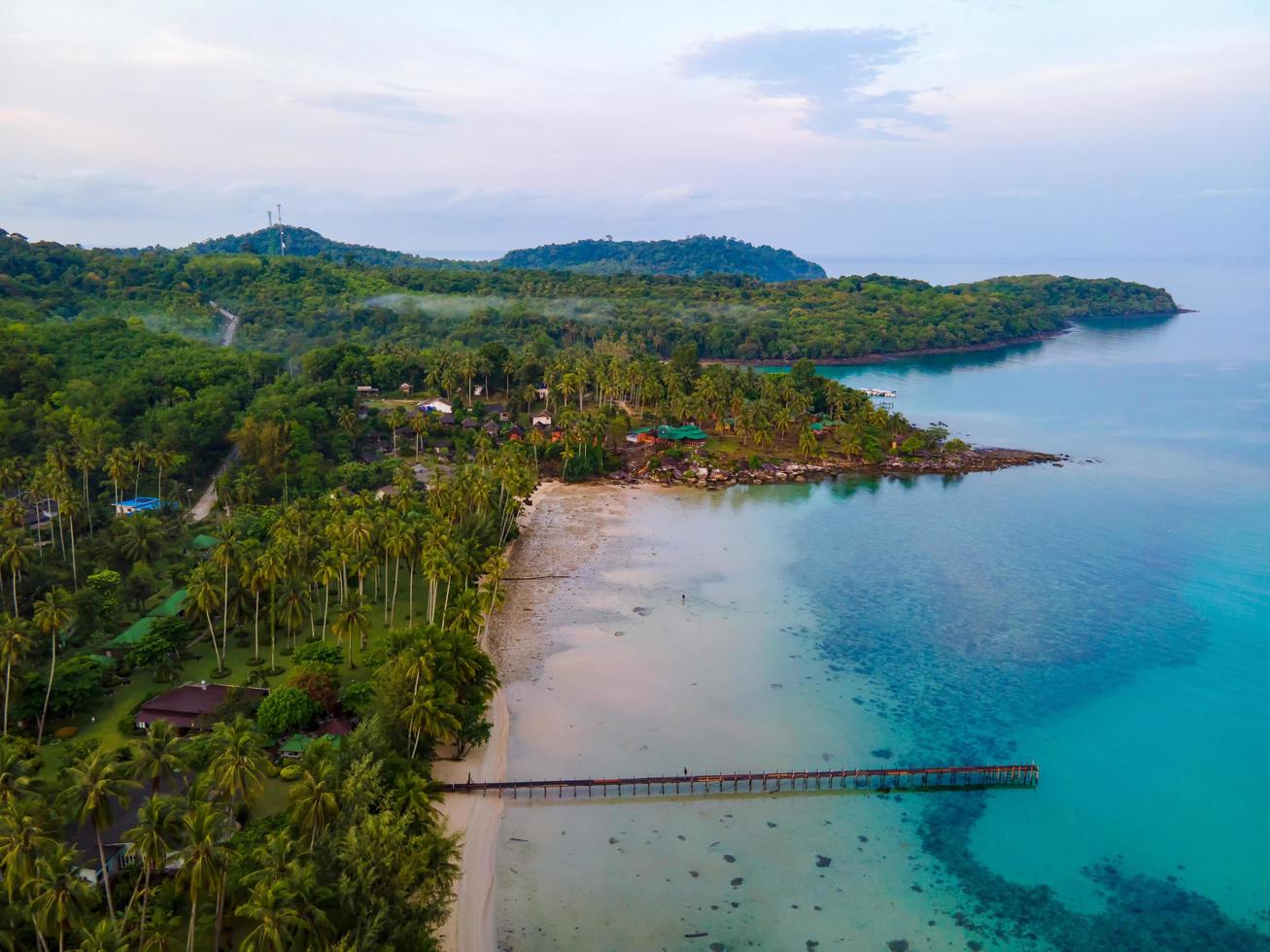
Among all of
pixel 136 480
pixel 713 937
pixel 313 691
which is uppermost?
pixel 136 480

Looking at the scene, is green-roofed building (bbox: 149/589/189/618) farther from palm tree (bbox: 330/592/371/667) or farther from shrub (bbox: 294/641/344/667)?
palm tree (bbox: 330/592/371/667)

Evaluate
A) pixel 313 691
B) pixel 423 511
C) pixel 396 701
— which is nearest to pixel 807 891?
pixel 396 701

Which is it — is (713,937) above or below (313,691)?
below

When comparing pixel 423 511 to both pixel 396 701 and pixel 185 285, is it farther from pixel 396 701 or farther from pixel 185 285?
pixel 185 285

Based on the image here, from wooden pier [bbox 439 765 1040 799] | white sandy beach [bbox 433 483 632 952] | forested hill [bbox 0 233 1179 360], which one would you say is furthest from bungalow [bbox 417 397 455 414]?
wooden pier [bbox 439 765 1040 799]

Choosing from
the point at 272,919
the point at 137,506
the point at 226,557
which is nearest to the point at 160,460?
the point at 137,506

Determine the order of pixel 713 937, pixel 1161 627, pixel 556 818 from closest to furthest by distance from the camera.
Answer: pixel 713 937, pixel 556 818, pixel 1161 627

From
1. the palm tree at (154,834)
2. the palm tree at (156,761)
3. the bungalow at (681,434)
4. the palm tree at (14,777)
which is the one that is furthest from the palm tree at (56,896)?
the bungalow at (681,434)
